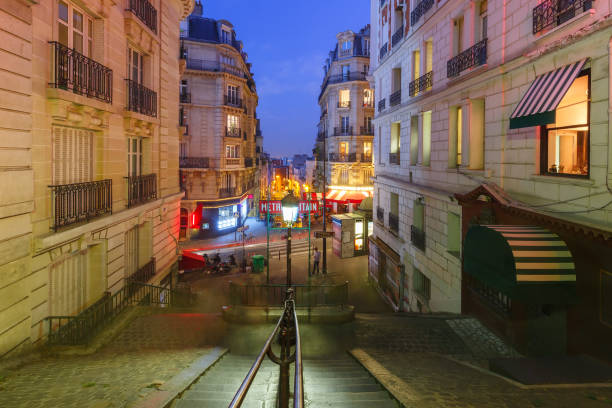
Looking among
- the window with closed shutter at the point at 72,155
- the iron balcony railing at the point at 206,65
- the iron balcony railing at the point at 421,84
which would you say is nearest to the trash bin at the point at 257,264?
the iron balcony railing at the point at 421,84

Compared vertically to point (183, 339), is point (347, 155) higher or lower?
higher

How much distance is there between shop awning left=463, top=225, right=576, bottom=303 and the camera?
7059mm

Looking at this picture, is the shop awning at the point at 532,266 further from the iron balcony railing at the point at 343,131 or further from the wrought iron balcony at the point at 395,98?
the iron balcony railing at the point at 343,131

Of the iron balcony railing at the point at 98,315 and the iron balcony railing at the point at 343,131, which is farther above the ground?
the iron balcony railing at the point at 343,131

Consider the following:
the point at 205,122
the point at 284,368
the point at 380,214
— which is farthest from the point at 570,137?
the point at 205,122

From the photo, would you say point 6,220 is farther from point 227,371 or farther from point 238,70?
point 238,70

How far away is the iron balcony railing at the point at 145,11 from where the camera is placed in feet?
40.0

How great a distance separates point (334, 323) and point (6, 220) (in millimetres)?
8257

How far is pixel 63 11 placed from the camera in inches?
359

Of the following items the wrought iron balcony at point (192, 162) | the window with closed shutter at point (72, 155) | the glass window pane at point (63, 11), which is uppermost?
the glass window pane at point (63, 11)

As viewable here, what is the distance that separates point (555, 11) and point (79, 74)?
1056 cm

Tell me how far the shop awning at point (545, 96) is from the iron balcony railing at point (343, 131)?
37.4 meters

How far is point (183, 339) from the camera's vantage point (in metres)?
10.1

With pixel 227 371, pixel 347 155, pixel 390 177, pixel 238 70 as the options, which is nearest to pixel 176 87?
pixel 390 177
